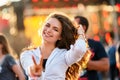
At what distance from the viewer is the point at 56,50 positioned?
18.2 ft

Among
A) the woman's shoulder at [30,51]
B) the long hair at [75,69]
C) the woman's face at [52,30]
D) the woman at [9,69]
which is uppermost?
the woman's face at [52,30]

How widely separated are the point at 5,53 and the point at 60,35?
2763 millimetres

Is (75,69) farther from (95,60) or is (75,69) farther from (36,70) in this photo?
(95,60)

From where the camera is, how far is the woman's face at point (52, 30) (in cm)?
551

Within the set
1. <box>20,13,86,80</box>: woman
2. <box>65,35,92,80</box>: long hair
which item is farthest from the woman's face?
<box>65,35,92,80</box>: long hair

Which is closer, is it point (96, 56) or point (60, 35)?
point (60, 35)

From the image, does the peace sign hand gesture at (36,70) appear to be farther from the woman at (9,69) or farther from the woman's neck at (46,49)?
the woman at (9,69)

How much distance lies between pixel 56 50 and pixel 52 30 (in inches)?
7.5

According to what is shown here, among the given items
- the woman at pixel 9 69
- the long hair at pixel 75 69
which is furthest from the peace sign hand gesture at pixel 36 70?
the woman at pixel 9 69

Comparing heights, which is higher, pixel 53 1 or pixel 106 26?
pixel 53 1

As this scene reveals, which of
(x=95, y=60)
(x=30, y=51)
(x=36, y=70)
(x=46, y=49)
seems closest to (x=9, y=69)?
(x=95, y=60)

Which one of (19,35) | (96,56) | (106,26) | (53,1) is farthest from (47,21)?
(106,26)

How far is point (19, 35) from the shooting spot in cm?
2095

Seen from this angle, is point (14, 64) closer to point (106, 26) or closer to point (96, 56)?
point (96, 56)
